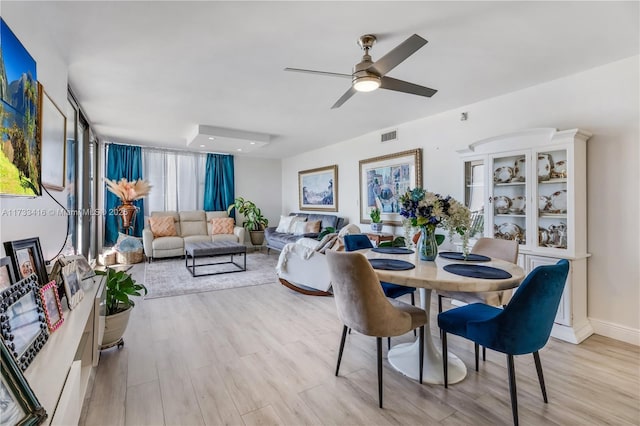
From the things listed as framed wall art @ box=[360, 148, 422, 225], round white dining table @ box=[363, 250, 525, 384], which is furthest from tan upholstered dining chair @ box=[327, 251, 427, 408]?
framed wall art @ box=[360, 148, 422, 225]

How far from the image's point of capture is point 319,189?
673cm

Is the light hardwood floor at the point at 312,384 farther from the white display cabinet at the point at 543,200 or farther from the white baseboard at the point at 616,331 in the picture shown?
the white display cabinet at the point at 543,200

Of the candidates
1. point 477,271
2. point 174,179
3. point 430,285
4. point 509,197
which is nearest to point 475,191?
point 509,197

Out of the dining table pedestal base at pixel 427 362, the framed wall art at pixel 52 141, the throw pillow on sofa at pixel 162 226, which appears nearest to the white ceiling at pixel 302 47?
the framed wall art at pixel 52 141

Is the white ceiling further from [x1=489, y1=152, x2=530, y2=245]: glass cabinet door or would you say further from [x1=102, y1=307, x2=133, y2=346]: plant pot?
[x1=102, y1=307, x2=133, y2=346]: plant pot

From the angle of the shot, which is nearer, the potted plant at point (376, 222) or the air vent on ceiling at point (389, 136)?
the air vent on ceiling at point (389, 136)

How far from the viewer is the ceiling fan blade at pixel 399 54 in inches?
70.2

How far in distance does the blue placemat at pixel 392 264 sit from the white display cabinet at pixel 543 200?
170 cm

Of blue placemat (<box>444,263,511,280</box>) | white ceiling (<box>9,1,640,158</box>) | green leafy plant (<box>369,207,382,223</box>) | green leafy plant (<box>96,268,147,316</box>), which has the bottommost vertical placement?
green leafy plant (<box>96,268,147,316</box>)

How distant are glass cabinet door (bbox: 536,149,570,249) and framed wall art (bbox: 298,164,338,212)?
3.74 m

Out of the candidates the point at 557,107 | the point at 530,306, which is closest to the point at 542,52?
the point at 557,107

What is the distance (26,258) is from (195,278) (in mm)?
3228

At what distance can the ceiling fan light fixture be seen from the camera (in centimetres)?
217

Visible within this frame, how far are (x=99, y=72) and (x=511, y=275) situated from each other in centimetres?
368
